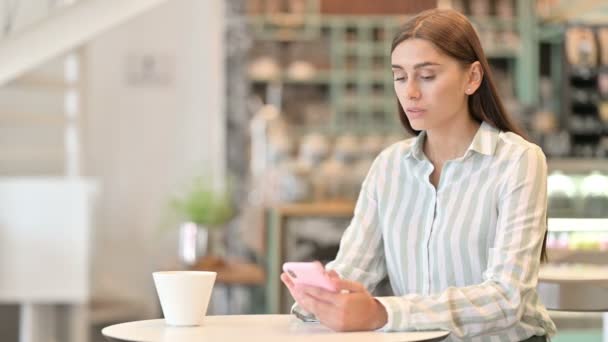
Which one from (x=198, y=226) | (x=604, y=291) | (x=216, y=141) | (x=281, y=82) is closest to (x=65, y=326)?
(x=198, y=226)

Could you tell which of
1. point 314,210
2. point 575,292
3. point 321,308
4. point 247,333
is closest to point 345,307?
point 321,308

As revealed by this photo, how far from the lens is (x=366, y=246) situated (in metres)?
2.17

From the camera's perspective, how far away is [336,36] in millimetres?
9336

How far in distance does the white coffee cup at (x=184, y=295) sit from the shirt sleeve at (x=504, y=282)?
29cm

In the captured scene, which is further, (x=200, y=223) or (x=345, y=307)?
(x=200, y=223)

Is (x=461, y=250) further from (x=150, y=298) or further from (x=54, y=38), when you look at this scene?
(x=150, y=298)

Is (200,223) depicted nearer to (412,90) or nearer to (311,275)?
(412,90)

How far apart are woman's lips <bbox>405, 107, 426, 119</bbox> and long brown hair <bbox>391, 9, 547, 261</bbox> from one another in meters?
0.11

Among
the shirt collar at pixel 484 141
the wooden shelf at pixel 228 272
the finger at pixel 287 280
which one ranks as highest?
the shirt collar at pixel 484 141

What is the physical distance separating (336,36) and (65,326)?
4058 mm

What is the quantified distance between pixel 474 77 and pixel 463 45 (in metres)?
0.08

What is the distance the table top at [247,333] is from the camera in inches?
65.7

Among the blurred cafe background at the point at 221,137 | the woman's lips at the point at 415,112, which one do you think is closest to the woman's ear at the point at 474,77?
the woman's lips at the point at 415,112

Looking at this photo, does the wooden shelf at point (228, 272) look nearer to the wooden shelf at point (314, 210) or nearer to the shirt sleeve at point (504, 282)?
the wooden shelf at point (314, 210)
